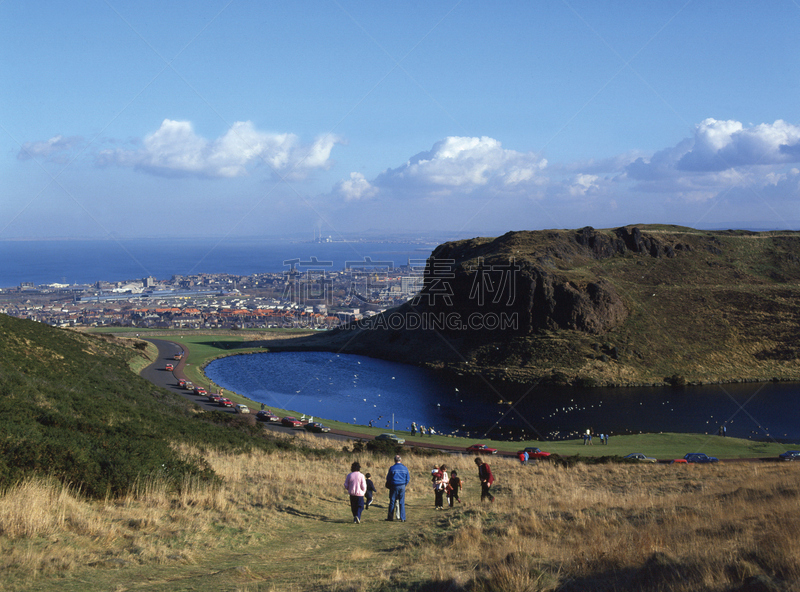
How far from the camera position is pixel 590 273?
9238 cm

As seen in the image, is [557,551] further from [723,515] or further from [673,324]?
[673,324]

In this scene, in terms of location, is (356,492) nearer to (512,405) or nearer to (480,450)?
(480,450)

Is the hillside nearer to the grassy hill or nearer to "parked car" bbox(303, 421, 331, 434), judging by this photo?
"parked car" bbox(303, 421, 331, 434)

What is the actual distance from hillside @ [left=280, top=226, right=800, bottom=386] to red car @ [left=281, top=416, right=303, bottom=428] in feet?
118

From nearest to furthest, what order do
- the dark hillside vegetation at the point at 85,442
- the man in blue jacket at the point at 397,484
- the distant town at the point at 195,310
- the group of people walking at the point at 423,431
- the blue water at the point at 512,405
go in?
the dark hillside vegetation at the point at 85,442
the man in blue jacket at the point at 397,484
the group of people walking at the point at 423,431
the blue water at the point at 512,405
the distant town at the point at 195,310

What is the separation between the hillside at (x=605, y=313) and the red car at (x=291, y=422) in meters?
35.9

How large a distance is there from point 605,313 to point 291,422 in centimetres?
5352

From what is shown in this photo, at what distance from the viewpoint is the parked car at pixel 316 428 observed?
4484 cm

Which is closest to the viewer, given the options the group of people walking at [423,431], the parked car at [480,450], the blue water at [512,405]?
the parked car at [480,450]

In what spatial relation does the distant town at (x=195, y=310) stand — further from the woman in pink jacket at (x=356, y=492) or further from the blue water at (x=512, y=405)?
the woman in pink jacket at (x=356, y=492)

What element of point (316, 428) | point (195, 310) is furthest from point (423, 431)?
point (195, 310)

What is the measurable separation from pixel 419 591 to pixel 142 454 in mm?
9027

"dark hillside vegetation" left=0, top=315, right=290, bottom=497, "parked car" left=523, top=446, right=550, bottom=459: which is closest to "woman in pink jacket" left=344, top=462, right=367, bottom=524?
"dark hillside vegetation" left=0, top=315, right=290, bottom=497

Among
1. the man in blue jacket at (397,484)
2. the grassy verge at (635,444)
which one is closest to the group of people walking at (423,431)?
the grassy verge at (635,444)
